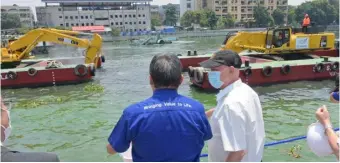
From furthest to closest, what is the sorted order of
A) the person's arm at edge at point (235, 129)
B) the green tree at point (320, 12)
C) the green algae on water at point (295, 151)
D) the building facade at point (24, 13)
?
the building facade at point (24, 13) < the green tree at point (320, 12) < the green algae on water at point (295, 151) < the person's arm at edge at point (235, 129)

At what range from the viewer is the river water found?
7188 mm

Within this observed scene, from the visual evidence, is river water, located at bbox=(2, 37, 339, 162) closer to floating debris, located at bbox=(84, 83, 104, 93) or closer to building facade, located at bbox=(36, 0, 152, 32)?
floating debris, located at bbox=(84, 83, 104, 93)

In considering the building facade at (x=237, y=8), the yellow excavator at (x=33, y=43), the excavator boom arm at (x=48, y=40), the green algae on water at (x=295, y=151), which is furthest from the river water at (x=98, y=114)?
the building facade at (x=237, y=8)

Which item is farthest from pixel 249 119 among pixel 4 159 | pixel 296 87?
pixel 296 87

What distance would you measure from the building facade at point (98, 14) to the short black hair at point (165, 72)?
99.8 m

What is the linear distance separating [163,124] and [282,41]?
13.7m

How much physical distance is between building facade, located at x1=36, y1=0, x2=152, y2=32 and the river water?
8901 cm

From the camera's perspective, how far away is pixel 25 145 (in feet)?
25.0

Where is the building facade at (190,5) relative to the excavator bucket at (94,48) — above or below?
above

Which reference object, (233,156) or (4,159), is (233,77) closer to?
(233,156)

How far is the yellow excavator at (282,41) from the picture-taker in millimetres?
14711

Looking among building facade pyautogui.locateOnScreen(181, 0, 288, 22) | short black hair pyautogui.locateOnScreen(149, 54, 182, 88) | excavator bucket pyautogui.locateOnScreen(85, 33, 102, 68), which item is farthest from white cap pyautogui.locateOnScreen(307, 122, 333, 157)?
building facade pyautogui.locateOnScreen(181, 0, 288, 22)

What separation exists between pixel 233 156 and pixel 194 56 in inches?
631

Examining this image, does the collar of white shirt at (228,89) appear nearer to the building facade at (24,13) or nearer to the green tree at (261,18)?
the green tree at (261,18)
